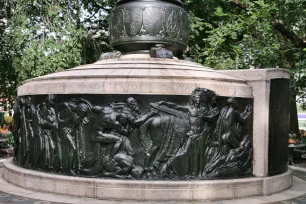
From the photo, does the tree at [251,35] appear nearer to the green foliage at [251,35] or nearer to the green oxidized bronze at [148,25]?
the green foliage at [251,35]

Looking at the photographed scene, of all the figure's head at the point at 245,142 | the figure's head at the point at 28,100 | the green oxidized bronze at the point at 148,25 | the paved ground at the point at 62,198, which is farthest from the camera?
the green oxidized bronze at the point at 148,25

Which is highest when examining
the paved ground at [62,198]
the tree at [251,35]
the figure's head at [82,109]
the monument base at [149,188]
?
the tree at [251,35]

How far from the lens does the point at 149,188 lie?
7688 millimetres

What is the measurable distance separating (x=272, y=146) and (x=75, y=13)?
1348cm

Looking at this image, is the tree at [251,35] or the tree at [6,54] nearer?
the tree at [251,35]

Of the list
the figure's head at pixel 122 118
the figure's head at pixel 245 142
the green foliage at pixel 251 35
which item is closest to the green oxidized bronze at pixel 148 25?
the figure's head at pixel 122 118

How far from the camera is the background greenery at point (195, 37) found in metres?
18.0

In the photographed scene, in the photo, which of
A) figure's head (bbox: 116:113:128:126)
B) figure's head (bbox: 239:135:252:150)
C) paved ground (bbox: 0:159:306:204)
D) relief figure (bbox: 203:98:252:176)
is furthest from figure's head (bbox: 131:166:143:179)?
figure's head (bbox: 239:135:252:150)

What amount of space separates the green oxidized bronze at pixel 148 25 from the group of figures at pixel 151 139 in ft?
10.2

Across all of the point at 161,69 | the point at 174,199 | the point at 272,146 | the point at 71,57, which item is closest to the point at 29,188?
the point at 174,199

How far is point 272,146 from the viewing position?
8.93 m

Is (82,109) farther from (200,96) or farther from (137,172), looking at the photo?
(200,96)

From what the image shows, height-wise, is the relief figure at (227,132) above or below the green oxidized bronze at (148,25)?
below

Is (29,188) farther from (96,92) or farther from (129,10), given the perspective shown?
(129,10)
